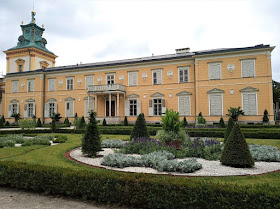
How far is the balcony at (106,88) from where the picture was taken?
25266 mm

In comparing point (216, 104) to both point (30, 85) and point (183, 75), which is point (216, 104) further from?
point (30, 85)

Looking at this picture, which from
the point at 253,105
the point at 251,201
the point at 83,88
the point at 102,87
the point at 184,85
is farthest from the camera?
the point at 83,88

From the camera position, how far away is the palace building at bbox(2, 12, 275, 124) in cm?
2117

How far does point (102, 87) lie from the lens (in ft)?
84.8

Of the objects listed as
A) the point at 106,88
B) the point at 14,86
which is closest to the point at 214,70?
Answer: the point at 106,88

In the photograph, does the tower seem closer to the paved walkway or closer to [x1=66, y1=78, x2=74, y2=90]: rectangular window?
[x1=66, y1=78, x2=74, y2=90]: rectangular window

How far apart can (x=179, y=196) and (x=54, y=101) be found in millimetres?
29563

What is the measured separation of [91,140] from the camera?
24.9ft

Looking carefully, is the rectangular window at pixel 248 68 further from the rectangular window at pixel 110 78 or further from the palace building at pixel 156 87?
the rectangular window at pixel 110 78

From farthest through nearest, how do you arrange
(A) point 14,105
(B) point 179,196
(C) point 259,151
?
(A) point 14,105, (C) point 259,151, (B) point 179,196

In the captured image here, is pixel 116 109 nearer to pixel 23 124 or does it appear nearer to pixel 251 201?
pixel 23 124

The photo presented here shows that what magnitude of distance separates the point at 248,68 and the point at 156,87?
9769 mm

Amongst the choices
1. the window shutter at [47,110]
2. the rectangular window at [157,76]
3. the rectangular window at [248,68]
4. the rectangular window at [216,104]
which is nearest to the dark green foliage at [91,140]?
the rectangular window at [216,104]

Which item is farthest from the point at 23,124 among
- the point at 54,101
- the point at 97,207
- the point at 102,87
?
the point at 97,207
